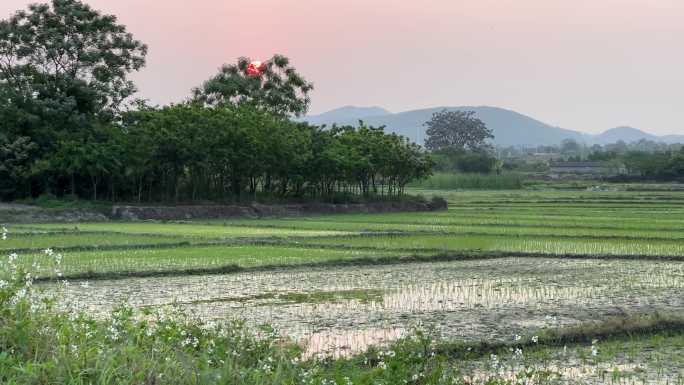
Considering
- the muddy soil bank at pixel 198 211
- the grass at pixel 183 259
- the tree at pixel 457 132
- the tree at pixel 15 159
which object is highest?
the tree at pixel 457 132

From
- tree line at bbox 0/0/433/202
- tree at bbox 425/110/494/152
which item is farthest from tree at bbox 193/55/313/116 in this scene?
tree at bbox 425/110/494/152

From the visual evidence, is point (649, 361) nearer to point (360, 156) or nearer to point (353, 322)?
point (353, 322)

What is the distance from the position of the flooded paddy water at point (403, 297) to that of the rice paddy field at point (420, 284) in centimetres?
3

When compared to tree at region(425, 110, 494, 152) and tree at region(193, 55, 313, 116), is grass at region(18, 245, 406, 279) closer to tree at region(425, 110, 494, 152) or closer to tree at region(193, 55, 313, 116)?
tree at region(193, 55, 313, 116)

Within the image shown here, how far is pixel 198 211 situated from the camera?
97.9 feet

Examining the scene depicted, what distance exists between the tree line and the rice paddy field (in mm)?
5059

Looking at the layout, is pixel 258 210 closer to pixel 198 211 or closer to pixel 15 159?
pixel 198 211

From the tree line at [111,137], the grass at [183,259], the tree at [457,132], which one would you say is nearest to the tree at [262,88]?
the tree line at [111,137]

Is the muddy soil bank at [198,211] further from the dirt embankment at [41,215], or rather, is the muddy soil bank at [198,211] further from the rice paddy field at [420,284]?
the rice paddy field at [420,284]

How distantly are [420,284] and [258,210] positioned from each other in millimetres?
19595

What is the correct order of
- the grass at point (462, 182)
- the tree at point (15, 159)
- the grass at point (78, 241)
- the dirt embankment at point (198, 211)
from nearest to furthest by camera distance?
the grass at point (78, 241) → the dirt embankment at point (198, 211) → the tree at point (15, 159) → the grass at point (462, 182)

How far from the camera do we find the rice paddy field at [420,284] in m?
7.72

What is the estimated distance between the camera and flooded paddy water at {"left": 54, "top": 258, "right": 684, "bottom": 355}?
8.82 m

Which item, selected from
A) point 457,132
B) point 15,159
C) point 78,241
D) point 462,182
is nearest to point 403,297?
point 78,241
